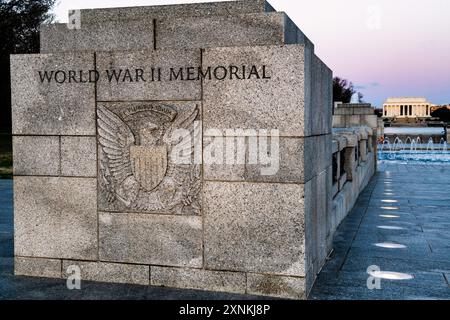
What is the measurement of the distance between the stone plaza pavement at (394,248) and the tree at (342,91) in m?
83.5

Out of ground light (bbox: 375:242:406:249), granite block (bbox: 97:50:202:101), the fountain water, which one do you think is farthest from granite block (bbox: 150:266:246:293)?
the fountain water

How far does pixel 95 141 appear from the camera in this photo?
547cm

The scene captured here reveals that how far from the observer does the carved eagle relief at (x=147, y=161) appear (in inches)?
205

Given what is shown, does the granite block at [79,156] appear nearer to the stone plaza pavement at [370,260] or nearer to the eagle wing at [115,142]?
the eagle wing at [115,142]

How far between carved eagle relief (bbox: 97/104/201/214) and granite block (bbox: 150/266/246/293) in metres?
0.58

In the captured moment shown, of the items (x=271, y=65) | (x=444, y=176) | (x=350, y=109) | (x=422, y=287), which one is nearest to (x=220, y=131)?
(x=271, y=65)

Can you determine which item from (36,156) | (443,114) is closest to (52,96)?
(36,156)

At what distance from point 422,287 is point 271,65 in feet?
8.22

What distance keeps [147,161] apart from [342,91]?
329 feet

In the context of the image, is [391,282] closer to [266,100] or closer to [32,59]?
[266,100]

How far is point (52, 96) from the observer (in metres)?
5.59

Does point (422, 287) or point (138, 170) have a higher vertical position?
point (138, 170)

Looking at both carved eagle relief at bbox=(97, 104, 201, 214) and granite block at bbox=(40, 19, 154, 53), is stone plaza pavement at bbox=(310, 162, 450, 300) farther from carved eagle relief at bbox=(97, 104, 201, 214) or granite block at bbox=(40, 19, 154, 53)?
granite block at bbox=(40, 19, 154, 53)

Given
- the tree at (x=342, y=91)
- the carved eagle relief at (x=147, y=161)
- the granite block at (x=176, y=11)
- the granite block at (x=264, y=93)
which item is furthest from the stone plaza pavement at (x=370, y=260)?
the tree at (x=342, y=91)
